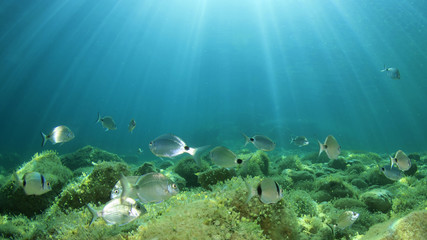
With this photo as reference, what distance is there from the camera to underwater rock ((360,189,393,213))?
6.03 meters

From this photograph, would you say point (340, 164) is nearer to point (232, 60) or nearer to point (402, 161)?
point (402, 161)

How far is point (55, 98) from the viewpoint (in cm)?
12488

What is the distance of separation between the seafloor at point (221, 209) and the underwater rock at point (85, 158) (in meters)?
5.38

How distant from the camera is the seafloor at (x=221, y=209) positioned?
3252 mm

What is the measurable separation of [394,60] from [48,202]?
56.5 m

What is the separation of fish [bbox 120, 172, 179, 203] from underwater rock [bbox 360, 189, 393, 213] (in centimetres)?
593

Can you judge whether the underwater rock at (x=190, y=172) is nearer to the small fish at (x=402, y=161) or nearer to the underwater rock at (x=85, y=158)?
the small fish at (x=402, y=161)

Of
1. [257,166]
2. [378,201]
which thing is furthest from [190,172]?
[378,201]

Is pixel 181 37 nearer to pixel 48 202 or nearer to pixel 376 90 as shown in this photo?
pixel 376 90

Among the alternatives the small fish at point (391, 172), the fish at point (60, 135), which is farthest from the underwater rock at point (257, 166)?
the fish at point (60, 135)

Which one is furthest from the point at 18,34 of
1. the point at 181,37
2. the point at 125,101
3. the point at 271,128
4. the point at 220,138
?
the point at 125,101

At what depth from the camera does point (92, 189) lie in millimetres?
6543

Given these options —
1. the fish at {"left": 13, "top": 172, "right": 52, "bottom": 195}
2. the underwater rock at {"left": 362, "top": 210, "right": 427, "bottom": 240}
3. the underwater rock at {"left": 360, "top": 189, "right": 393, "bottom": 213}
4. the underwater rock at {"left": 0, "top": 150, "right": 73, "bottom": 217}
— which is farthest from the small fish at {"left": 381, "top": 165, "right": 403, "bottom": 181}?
the underwater rock at {"left": 0, "top": 150, "right": 73, "bottom": 217}

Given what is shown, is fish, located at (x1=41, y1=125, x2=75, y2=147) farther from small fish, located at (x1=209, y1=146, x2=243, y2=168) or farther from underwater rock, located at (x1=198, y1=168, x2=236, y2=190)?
small fish, located at (x1=209, y1=146, x2=243, y2=168)
